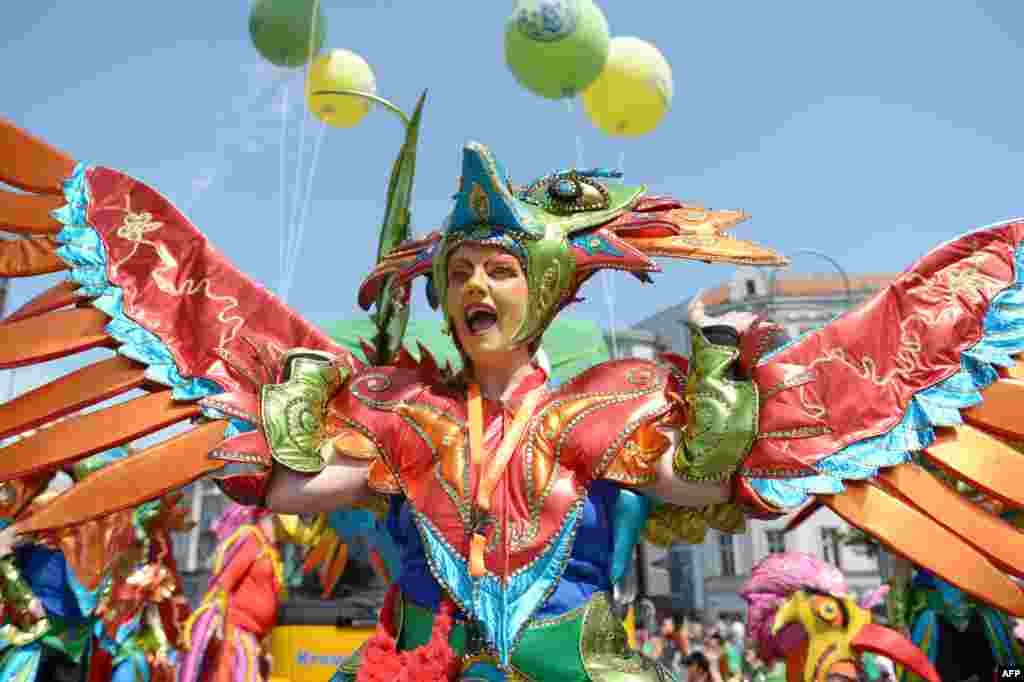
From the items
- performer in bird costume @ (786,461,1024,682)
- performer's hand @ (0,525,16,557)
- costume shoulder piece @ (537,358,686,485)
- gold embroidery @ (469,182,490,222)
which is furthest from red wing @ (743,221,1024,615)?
performer's hand @ (0,525,16,557)

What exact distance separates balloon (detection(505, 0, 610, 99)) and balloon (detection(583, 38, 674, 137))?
0.33 meters

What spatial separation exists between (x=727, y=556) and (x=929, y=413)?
29.1 metres

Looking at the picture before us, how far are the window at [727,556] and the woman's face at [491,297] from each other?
94.9ft

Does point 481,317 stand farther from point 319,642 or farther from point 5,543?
point 319,642

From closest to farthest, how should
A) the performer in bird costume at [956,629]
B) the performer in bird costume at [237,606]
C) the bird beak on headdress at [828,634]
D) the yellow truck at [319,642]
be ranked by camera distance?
the bird beak on headdress at [828,634]
the performer in bird costume at [956,629]
the performer in bird costume at [237,606]
the yellow truck at [319,642]

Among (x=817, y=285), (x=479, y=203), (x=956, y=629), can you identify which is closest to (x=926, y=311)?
(x=479, y=203)

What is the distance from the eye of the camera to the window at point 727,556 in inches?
1167

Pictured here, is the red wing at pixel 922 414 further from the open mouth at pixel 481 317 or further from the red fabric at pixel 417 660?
the red fabric at pixel 417 660

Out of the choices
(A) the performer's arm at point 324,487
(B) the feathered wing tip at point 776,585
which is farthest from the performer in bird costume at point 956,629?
(A) the performer's arm at point 324,487

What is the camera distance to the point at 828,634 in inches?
168

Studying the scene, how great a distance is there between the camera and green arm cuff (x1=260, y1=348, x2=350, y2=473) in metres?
2.21

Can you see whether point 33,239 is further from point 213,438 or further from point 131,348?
point 213,438

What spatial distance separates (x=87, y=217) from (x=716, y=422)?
6.26 ft

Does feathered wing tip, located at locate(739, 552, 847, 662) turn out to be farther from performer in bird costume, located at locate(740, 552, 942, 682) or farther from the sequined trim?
the sequined trim
